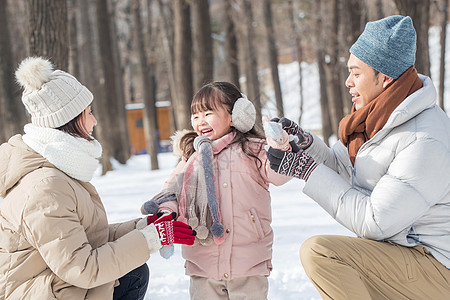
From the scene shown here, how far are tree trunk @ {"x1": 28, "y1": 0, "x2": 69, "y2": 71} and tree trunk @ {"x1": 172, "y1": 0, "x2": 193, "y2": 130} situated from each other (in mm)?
4022

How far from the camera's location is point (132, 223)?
111 inches

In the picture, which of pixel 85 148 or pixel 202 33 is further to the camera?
pixel 202 33

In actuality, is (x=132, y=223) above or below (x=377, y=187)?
below

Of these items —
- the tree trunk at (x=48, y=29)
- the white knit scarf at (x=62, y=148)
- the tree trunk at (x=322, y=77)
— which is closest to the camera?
the white knit scarf at (x=62, y=148)

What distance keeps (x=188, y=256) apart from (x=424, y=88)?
1568mm

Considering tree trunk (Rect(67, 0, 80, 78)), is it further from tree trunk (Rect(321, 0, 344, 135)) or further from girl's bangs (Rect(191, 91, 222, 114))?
girl's bangs (Rect(191, 91, 222, 114))

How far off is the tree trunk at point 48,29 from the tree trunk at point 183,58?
158 inches

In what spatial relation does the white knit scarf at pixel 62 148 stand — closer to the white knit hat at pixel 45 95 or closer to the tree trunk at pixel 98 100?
the white knit hat at pixel 45 95

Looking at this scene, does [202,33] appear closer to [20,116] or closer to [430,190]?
[20,116]

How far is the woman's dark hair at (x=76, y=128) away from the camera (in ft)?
8.02

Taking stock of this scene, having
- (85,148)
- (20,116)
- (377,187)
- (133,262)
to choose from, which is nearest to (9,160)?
(85,148)

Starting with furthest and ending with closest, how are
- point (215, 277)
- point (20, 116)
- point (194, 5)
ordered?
point (20, 116) → point (194, 5) → point (215, 277)

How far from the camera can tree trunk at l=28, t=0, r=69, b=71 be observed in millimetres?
5246

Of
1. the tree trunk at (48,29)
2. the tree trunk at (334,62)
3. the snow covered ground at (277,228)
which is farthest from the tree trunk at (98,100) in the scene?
the tree trunk at (48,29)
